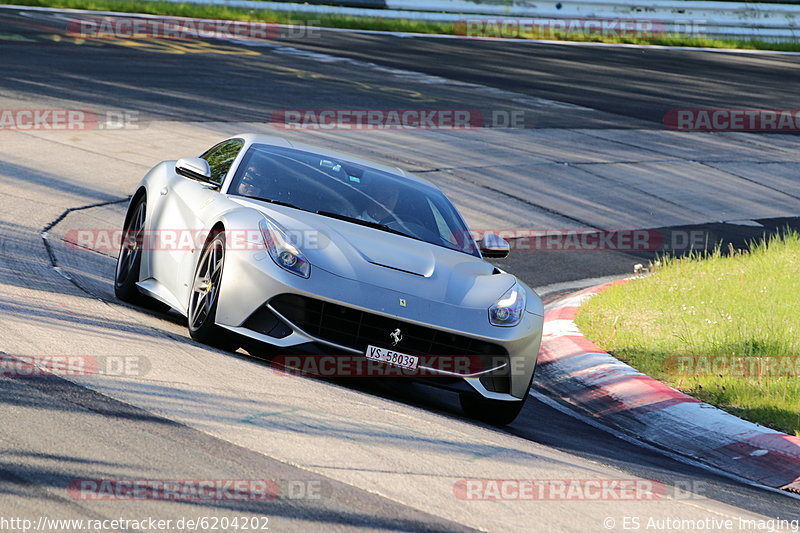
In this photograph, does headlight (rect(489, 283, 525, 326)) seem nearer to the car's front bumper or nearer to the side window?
the car's front bumper

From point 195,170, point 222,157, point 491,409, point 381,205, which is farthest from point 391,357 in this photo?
point 222,157

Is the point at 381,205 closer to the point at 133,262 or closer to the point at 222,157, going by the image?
the point at 222,157

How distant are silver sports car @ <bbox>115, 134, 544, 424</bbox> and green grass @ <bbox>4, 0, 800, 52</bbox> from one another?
21.7 m

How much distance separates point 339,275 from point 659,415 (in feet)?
8.60

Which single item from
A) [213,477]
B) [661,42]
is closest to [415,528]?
[213,477]

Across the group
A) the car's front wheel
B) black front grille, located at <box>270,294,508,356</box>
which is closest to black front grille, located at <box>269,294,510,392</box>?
black front grille, located at <box>270,294,508,356</box>

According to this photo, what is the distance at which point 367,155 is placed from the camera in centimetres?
1698

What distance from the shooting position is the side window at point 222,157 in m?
8.25

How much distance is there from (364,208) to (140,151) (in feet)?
26.7

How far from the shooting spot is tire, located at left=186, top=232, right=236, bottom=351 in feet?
23.0

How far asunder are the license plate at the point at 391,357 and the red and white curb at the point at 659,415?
1923 mm

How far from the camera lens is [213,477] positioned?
4.79 meters

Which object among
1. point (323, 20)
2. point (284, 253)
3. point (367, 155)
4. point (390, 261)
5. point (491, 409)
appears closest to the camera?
point (284, 253)

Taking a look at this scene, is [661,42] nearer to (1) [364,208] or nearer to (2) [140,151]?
(2) [140,151]
